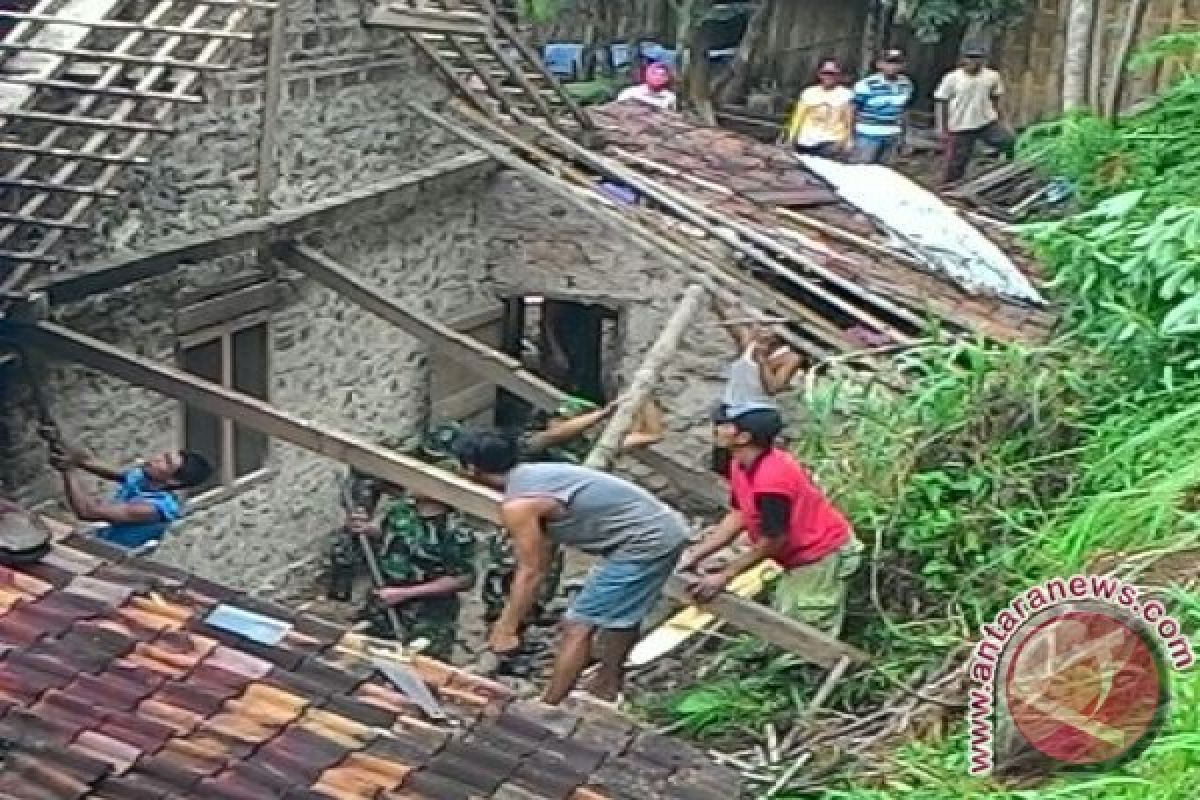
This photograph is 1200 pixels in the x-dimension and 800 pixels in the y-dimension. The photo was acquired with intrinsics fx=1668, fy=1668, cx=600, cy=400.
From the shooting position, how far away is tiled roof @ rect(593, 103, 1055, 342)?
9930 mm

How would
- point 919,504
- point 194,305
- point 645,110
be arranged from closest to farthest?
point 919,504
point 194,305
point 645,110

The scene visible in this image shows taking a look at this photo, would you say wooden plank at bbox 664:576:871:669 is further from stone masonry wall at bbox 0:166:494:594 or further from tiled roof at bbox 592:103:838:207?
tiled roof at bbox 592:103:838:207

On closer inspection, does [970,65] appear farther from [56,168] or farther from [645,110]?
[56,168]

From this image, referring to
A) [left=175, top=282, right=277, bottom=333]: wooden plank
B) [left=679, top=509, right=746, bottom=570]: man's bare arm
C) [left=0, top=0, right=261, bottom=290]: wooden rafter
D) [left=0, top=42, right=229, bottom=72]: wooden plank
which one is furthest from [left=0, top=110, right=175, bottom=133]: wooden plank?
[left=679, top=509, right=746, bottom=570]: man's bare arm

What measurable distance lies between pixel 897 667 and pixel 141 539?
321 centimetres

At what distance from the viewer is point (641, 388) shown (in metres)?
7.99

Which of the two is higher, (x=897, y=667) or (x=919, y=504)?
(x=919, y=504)

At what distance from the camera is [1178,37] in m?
9.32

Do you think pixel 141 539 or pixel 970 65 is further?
pixel 970 65

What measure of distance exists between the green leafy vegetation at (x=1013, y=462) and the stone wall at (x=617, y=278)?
2.58 metres

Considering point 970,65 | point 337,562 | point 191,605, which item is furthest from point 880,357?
point 970,65
